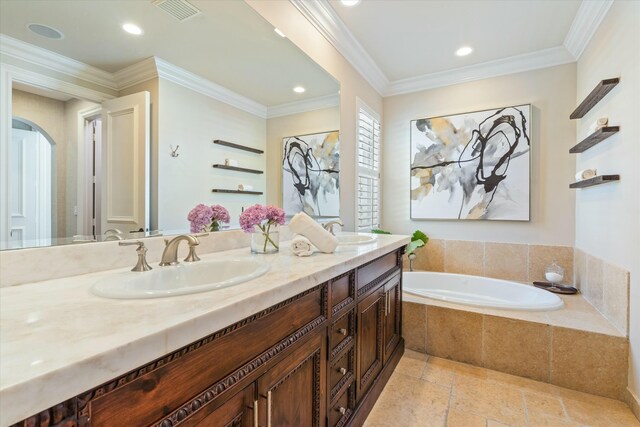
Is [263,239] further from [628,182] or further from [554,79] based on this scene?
[554,79]

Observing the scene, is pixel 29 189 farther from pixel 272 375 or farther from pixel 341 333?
pixel 341 333

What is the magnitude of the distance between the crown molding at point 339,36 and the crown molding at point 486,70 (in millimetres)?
318

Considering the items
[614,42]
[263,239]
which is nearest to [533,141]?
[614,42]

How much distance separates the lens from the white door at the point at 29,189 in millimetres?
840

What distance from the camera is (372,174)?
3.17 meters

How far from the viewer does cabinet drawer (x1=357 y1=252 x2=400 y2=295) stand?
1.50 meters

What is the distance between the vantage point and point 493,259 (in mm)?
3000

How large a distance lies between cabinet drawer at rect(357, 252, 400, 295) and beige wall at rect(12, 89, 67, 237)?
1.17 m

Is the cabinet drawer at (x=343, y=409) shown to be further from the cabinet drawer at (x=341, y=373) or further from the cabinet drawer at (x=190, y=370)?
the cabinet drawer at (x=190, y=370)

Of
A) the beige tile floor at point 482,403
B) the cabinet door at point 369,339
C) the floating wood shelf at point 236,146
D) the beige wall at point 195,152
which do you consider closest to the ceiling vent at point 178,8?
the beige wall at point 195,152

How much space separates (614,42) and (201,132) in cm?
265

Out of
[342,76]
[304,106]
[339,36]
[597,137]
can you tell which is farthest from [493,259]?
[339,36]

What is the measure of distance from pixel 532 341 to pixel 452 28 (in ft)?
7.89

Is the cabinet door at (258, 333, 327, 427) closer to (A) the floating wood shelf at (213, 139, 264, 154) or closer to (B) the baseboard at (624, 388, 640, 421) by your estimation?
(A) the floating wood shelf at (213, 139, 264, 154)
